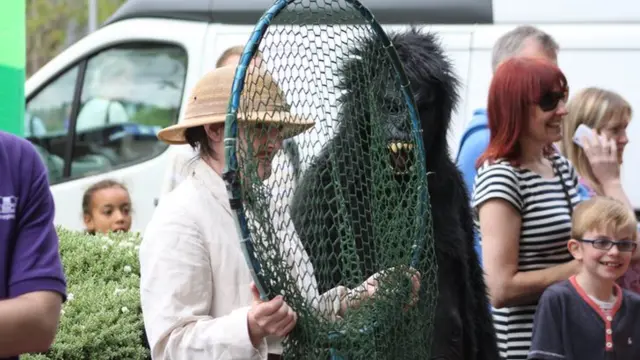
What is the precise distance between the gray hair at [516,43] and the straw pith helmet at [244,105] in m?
2.73

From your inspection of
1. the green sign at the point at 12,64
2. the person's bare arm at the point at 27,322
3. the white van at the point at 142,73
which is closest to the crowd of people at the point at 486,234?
the person's bare arm at the point at 27,322

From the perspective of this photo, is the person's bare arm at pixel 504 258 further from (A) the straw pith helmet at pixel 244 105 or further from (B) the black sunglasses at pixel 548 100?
(A) the straw pith helmet at pixel 244 105

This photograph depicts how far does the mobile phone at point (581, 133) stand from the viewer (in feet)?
19.1

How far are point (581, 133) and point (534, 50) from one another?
1.52 ft

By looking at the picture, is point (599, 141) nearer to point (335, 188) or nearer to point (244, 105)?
point (335, 188)

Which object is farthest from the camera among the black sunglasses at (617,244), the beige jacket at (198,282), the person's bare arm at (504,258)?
the black sunglasses at (617,244)

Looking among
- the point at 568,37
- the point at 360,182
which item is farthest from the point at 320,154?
the point at 568,37

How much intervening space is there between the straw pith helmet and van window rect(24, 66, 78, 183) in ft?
20.7

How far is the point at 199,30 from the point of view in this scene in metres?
9.02

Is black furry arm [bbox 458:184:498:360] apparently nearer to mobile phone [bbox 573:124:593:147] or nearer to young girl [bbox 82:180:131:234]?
mobile phone [bbox 573:124:593:147]

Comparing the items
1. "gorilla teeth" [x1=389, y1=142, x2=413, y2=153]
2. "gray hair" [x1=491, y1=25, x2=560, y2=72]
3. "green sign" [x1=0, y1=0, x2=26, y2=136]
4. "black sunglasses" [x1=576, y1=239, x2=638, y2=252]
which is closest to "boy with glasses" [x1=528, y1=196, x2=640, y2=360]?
"black sunglasses" [x1=576, y1=239, x2=638, y2=252]

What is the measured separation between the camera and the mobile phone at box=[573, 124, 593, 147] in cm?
583

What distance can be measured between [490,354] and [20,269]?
6.29ft

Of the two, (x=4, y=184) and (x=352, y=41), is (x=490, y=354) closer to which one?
(x=352, y=41)
